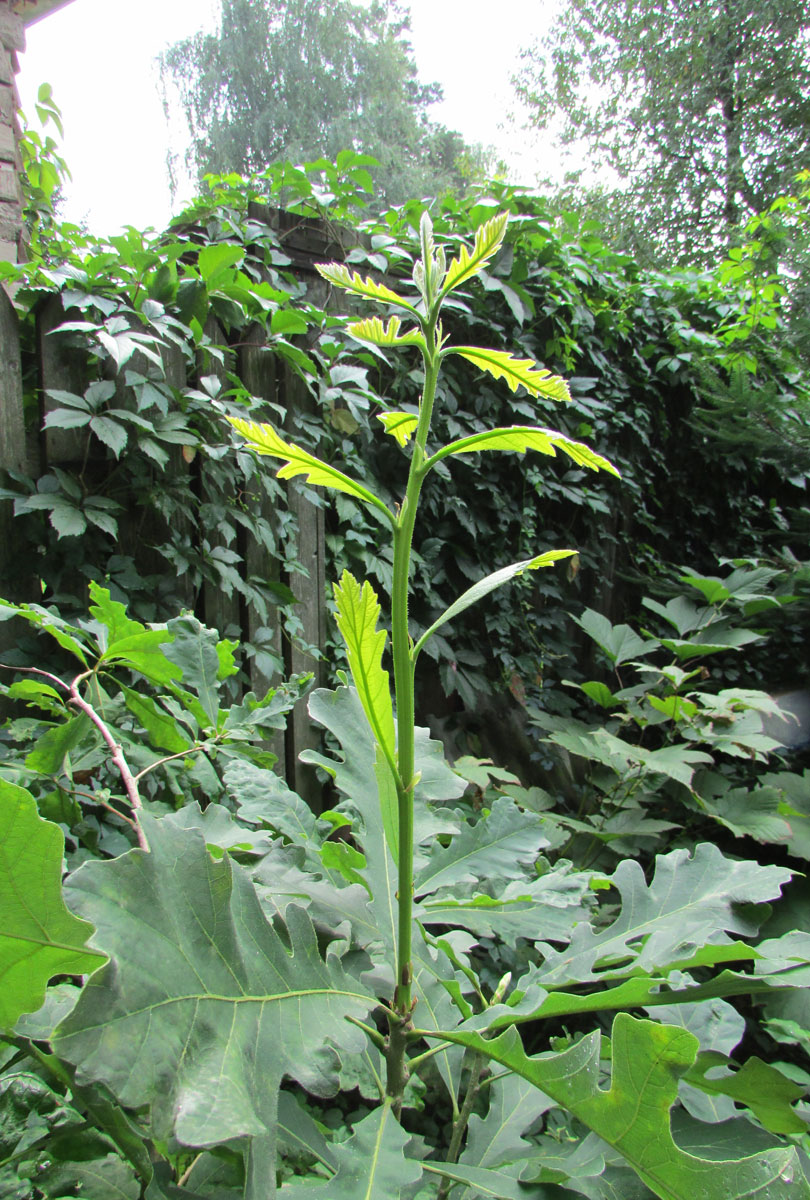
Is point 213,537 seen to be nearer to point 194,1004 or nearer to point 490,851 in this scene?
point 490,851

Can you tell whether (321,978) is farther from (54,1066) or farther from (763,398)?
(763,398)

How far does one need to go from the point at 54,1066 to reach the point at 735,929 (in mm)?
555

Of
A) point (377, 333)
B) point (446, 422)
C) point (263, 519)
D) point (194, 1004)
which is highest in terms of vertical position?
point (446, 422)

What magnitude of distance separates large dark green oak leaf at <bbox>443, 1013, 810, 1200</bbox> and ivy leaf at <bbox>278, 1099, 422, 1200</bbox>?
0.48 feet

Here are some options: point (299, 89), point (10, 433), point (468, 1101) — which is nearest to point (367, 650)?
point (468, 1101)

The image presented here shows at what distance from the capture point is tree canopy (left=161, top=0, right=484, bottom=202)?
20.0m

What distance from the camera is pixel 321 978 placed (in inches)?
20.0

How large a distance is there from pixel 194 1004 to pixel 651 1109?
27cm

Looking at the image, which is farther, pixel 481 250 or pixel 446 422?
pixel 446 422

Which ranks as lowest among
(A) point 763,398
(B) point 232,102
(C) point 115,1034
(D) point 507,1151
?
(D) point 507,1151

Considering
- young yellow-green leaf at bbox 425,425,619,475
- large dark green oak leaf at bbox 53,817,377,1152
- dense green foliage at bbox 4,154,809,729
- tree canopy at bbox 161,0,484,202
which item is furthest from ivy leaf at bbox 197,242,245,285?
tree canopy at bbox 161,0,484,202

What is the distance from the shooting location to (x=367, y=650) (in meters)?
0.49

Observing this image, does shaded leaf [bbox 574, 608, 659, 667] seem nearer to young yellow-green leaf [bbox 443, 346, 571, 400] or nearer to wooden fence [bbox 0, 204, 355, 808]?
wooden fence [bbox 0, 204, 355, 808]

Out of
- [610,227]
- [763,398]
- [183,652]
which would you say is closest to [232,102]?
[610,227]
